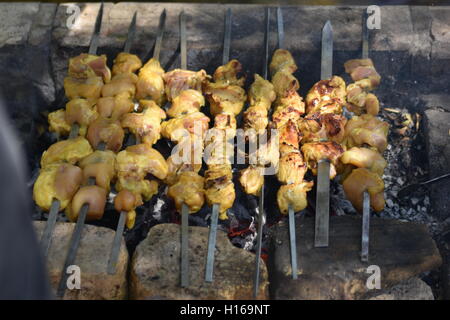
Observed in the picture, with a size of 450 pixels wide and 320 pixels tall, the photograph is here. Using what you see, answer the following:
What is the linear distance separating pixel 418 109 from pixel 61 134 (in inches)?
141

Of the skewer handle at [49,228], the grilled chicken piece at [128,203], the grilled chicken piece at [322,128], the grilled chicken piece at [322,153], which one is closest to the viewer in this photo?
the skewer handle at [49,228]

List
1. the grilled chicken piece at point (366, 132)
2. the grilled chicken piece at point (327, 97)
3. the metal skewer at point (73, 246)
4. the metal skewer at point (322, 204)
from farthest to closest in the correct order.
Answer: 1. the grilled chicken piece at point (327, 97)
2. the grilled chicken piece at point (366, 132)
3. the metal skewer at point (322, 204)
4. the metal skewer at point (73, 246)

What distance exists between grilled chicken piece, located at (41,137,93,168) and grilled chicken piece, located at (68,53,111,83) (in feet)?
2.86

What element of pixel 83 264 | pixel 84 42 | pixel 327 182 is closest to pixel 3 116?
pixel 83 264

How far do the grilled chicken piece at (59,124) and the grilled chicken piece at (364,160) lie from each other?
95.4 inches

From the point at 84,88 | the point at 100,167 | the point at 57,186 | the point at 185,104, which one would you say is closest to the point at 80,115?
the point at 84,88

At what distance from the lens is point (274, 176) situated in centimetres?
453

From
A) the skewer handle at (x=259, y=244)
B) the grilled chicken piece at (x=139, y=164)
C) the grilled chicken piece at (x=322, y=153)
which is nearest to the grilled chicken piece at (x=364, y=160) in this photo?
the grilled chicken piece at (x=322, y=153)

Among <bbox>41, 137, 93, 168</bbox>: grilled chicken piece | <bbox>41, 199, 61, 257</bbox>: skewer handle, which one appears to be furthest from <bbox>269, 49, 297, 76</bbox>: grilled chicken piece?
<bbox>41, 199, 61, 257</bbox>: skewer handle

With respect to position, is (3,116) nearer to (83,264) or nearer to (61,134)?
(83,264)

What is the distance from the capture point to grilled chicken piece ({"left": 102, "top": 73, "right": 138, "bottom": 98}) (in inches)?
193

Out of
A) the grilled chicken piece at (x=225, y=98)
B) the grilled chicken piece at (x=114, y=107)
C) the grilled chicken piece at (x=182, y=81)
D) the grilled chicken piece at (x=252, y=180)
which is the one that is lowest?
the grilled chicken piece at (x=252, y=180)

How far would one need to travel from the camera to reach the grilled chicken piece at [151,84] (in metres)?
Result: 4.97

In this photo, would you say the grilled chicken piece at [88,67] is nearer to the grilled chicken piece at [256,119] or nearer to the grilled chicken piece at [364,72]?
the grilled chicken piece at [256,119]
